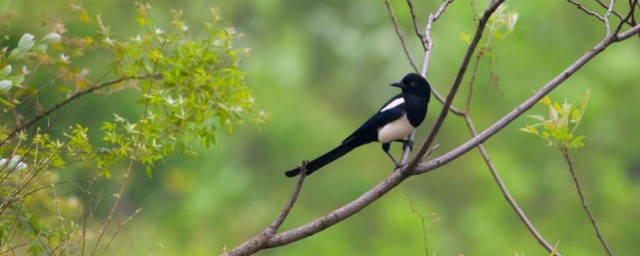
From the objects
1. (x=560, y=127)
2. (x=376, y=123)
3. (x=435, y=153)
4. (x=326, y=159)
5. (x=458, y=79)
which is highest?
(x=435, y=153)

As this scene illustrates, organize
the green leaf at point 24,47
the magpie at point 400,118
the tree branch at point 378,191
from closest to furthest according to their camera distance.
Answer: the tree branch at point 378,191 < the green leaf at point 24,47 < the magpie at point 400,118

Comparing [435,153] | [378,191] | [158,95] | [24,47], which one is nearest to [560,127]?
[378,191]

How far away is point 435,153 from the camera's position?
57.7 ft

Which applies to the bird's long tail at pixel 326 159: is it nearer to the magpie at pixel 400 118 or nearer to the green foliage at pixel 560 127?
the magpie at pixel 400 118

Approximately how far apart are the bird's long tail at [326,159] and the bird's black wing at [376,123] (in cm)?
6

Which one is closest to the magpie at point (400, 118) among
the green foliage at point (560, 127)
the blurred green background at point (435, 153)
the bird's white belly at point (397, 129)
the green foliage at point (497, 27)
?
the bird's white belly at point (397, 129)

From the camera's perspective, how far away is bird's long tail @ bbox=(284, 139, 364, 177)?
3835 millimetres

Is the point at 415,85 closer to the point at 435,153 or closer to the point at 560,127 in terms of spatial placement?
the point at 560,127

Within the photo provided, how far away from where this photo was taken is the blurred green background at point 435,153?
59.0 feet

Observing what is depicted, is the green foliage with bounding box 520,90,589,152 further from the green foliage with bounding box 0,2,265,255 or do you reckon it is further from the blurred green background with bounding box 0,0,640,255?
the blurred green background with bounding box 0,0,640,255

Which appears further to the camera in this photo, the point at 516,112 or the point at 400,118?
the point at 400,118

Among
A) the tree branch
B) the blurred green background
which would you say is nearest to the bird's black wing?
the tree branch

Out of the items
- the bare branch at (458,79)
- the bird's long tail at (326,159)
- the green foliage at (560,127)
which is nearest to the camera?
the bare branch at (458,79)

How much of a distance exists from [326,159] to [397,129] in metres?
0.49
